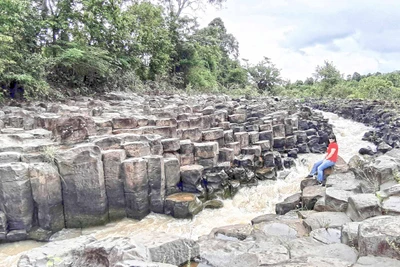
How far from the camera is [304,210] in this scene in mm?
5574

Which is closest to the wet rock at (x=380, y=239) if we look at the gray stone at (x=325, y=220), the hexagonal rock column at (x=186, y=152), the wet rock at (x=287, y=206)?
the gray stone at (x=325, y=220)

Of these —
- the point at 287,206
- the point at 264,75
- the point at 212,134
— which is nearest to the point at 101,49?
the point at 212,134

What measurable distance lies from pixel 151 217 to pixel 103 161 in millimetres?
1436

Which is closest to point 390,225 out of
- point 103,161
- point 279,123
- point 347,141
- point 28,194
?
point 103,161

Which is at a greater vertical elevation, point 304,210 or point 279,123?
point 279,123

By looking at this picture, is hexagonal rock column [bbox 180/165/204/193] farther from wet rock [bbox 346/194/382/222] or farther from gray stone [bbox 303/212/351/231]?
wet rock [bbox 346/194/382/222]

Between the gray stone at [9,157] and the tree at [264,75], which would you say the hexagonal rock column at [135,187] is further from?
the tree at [264,75]

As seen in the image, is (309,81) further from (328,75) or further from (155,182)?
(155,182)

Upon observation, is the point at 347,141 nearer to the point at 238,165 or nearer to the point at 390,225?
the point at 238,165

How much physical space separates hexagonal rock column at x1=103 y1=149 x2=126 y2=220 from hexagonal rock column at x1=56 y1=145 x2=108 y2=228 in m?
0.14

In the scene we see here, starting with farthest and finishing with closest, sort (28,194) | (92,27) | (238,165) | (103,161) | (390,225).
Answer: (92,27) → (238,165) → (103,161) → (28,194) → (390,225)

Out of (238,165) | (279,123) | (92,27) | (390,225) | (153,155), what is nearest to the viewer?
(390,225)

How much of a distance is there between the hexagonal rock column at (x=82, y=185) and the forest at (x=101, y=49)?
220 inches

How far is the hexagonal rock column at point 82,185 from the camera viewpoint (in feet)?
18.2
